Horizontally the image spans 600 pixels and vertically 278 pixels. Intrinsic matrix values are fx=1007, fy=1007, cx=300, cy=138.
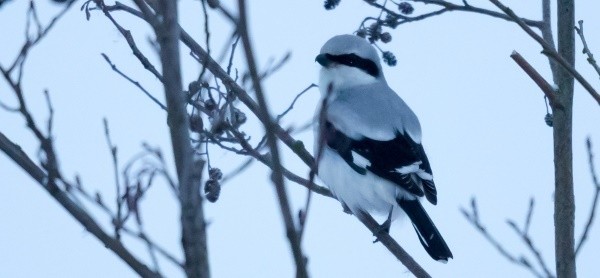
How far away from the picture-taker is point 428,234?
10.8 feet

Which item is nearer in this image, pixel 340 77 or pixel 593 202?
pixel 593 202

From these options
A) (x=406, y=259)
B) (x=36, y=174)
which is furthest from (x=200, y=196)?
(x=406, y=259)

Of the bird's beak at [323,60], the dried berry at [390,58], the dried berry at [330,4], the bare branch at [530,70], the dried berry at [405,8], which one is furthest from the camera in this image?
the bird's beak at [323,60]

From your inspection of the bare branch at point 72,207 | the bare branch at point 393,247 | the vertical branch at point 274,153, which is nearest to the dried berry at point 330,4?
the bare branch at point 393,247

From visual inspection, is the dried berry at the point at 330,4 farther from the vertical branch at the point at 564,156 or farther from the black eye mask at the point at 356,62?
A: the vertical branch at the point at 564,156

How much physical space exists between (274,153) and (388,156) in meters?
2.54

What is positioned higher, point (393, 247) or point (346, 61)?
point (346, 61)

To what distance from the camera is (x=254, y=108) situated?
263cm

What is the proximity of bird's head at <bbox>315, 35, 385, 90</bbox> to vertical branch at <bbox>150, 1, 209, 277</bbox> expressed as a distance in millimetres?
2678

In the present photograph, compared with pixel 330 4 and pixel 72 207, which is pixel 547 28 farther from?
pixel 72 207

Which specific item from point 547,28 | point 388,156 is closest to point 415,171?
point 388,156

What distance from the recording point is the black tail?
3.24m

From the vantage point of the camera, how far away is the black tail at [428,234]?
10.6 feet

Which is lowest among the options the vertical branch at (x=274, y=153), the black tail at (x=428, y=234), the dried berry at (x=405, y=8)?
the vertical branch at (x=274, y=153)
